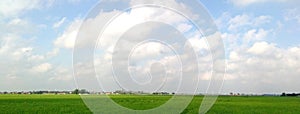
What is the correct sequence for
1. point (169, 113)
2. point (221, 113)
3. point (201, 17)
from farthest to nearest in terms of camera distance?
point (221, 113), point (169, 113), point (201, 17)

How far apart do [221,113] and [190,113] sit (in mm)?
3331

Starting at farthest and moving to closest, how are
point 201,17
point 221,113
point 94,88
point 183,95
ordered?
point 221,113, point 183,95, point 201,17, point 94,88

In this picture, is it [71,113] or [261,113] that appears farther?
[261,113]

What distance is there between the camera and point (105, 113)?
2528 cm

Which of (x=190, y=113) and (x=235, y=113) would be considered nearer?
(x=190, y=113)

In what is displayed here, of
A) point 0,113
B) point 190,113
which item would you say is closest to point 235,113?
point 190,113

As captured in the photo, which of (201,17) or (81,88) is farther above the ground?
(201,17)

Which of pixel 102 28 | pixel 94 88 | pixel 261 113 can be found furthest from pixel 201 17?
pixel 261 113

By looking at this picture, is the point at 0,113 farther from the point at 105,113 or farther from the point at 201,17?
the point at 201,17

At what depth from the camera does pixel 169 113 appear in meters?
24.5

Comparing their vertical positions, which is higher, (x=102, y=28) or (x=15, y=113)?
(x=102, y=28)

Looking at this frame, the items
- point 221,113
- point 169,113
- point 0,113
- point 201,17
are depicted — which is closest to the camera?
point 201,17

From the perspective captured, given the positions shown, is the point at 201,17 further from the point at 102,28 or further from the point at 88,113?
the point at 88,113

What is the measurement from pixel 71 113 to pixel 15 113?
3.75 meters
